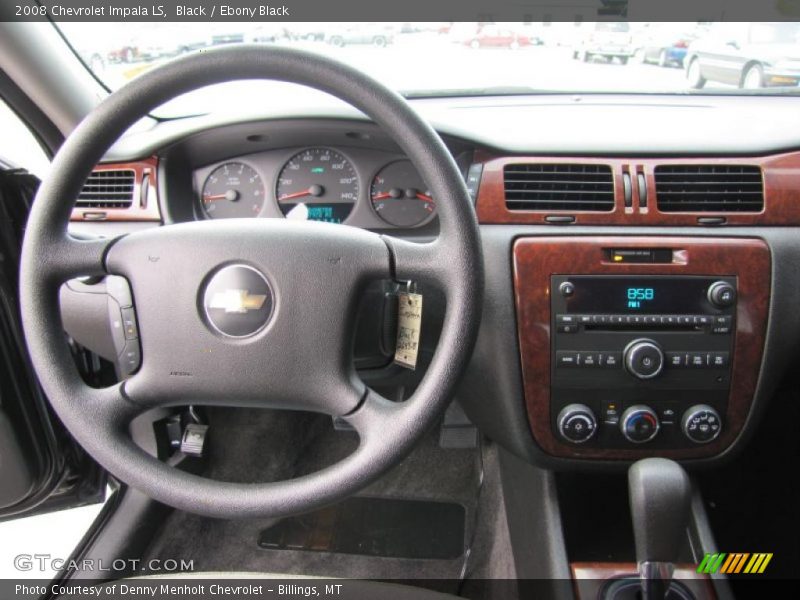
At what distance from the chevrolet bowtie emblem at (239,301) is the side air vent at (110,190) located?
0.69 m

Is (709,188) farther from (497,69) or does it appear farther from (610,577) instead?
(610,577)

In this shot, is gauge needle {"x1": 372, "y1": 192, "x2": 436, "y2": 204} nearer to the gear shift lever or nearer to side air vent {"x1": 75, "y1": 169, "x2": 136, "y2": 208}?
side air vent {"x1": 75, "y1": 169, "x2": 136, "y2": 208}

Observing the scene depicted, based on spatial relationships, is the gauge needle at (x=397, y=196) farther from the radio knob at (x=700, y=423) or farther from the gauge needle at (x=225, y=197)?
the radio knob at (x=700, y=423)

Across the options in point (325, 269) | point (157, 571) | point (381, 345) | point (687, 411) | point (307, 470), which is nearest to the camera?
point (325, 269)

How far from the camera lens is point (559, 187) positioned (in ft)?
4.62

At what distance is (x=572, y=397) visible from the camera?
56.1 inches

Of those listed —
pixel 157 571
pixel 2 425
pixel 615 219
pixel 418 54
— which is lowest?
pixel 157 571

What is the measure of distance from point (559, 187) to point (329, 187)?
544mm

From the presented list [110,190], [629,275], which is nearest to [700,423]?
[629,275]

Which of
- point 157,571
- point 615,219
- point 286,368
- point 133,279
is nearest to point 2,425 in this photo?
point 157,571

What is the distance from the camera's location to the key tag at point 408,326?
1088 mm

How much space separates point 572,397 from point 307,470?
43.1 inches

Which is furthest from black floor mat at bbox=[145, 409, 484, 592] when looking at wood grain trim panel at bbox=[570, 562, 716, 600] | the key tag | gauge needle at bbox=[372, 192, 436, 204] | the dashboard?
the key tag
